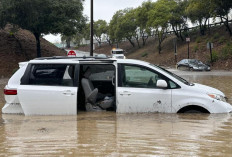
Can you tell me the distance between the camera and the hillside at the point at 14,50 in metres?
27.6

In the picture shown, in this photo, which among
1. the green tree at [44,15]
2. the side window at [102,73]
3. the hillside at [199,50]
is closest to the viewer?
the side window at [102,73]

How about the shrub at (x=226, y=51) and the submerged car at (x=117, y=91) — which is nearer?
the submerged car at (x=117, y=91)

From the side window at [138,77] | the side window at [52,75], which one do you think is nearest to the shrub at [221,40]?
the side window at [138,77]

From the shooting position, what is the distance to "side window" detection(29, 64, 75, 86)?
675 centimetres

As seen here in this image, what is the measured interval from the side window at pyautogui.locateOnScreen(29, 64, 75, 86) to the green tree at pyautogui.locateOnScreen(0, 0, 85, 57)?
2122 centimetres

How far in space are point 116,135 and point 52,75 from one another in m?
2.23

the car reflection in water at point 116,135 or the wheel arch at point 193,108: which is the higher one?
the wheel arch at point 193,108

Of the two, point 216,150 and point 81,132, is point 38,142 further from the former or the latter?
point 216,150

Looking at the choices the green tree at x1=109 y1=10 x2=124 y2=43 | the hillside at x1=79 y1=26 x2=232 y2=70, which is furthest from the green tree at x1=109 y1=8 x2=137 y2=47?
the hillside at x1=79 y1=26 x2=232 y2=70

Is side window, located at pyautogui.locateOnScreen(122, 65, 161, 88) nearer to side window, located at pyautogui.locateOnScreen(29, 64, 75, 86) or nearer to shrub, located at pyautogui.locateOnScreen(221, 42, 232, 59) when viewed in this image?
side window, located at pyautogui.locateOnScreen(29, 64, 75, 86)

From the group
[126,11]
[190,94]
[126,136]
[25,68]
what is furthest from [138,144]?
[126,11]

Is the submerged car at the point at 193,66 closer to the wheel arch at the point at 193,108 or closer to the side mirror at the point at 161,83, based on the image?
the wheel arch at the point at 193,108

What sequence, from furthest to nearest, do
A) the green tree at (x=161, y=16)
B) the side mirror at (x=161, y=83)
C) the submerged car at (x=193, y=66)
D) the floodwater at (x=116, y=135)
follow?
the green tree at (x=161, y=16)
the submerged car at (x=193, y=66)
the side mirror at (x=161, y=83)
the floodwater at (x=116, y=135)

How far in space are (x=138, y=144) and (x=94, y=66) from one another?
3.09 m
